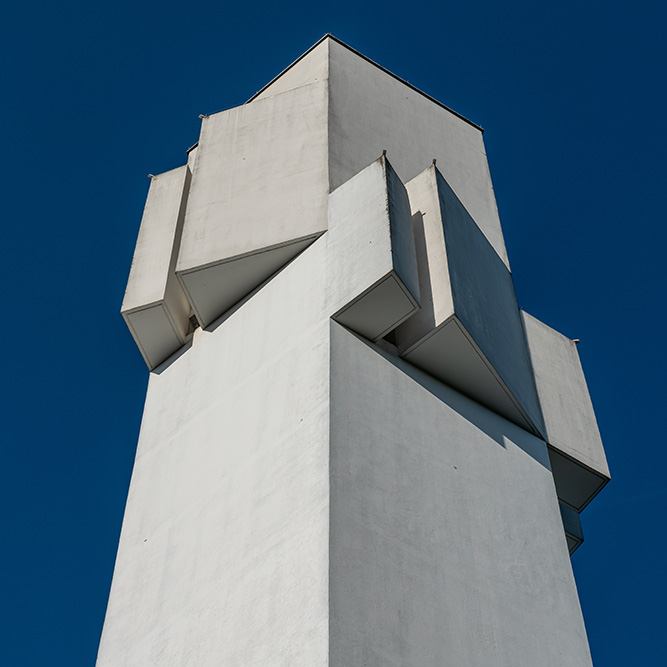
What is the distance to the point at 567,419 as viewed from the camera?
1338cm

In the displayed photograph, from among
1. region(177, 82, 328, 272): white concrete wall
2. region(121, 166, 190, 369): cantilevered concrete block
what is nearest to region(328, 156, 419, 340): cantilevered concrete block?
region(177, 82, 328, 272): white concrete wall

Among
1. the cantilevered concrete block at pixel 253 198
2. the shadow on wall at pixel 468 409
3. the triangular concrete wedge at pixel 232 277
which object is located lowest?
the shadow on wall at pixel 468 409

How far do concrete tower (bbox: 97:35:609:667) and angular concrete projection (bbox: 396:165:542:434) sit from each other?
3cm

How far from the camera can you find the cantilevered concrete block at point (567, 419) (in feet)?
42.9

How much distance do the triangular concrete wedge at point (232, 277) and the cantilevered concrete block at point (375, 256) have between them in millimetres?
810

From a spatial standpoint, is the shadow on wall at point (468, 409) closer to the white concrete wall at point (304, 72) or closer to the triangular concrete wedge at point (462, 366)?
the triangular concrete wedge at point (462, 366)

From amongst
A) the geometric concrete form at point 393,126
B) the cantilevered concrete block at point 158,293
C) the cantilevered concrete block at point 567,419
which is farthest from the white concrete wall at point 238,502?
the cantilevered concrete block at point 567,419

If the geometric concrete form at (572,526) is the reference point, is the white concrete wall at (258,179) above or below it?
above

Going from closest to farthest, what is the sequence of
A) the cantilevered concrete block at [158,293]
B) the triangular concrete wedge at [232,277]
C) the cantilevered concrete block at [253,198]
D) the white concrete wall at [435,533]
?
the white concrete wall at [435,533] → the triangular concrete wedge at [232,277] → the cantilevered concrete block at [253,198] → the cantilevered concrete block at [158,293]

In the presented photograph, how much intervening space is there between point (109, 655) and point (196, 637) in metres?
1.60

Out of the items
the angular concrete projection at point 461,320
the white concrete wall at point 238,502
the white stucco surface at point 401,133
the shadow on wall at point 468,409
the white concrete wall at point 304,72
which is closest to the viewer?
the white concrete wall at point 238,502

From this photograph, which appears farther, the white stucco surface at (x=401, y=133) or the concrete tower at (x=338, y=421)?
the white stucco surface at (x=401, y=133)

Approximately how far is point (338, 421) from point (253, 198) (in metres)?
4.52

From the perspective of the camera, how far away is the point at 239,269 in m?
13.0
